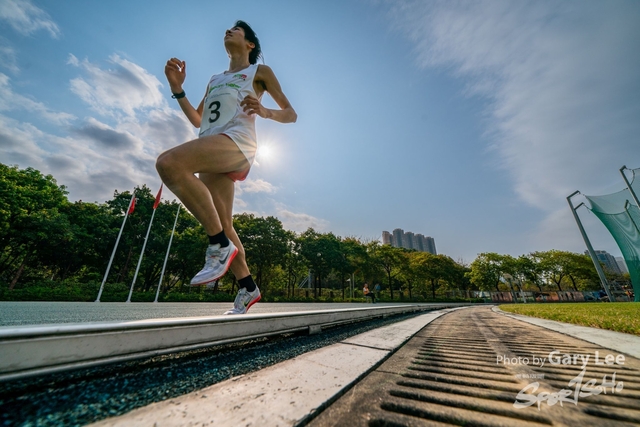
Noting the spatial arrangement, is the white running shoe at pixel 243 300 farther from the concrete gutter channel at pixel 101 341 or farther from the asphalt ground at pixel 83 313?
the concrete gutter channel at pixel 101 341

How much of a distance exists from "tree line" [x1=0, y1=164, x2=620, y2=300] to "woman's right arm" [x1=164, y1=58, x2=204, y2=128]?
1882cm

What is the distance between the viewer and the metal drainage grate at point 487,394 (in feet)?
2.34

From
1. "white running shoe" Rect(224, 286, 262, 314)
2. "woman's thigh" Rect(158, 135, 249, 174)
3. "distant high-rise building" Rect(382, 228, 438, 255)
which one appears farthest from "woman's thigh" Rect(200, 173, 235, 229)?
"distant high-rise building" Rect(382, 228, 438, 255)

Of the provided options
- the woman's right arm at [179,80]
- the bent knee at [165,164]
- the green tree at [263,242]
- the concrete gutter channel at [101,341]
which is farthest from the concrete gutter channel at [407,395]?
the green tree at [263,242]

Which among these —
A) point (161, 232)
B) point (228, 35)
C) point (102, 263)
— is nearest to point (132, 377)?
point (228, 35)

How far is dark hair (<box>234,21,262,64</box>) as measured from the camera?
9.07 feet

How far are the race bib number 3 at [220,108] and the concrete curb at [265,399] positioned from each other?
75.6 inches

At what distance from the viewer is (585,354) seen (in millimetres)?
1681

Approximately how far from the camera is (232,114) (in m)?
2.14

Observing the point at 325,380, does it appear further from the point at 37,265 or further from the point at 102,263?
the point at 37,265

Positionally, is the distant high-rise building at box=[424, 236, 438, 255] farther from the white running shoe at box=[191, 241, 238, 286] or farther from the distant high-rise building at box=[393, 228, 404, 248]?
the white running shoe at box=[191, 241, 238, 286]

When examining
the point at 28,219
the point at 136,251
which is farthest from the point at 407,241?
the point at 28,219

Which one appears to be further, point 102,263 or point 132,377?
point 102,263

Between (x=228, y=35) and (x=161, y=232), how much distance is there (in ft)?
89.8
